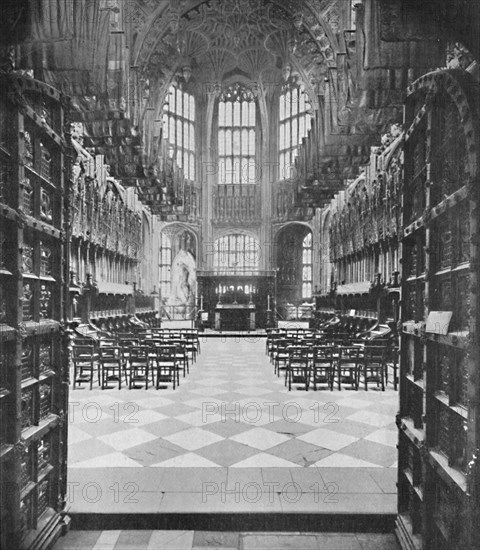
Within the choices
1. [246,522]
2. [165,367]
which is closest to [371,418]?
[246,522]

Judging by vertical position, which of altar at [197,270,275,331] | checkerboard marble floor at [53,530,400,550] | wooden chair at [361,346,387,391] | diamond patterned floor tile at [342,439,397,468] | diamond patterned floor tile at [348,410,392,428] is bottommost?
checkerboard marble floor at [53,530,400,550]

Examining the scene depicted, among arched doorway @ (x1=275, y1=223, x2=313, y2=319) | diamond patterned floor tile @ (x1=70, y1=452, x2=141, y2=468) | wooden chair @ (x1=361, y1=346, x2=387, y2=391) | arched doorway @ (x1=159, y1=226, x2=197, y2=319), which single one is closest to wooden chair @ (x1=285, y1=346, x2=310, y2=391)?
wooden chair @ (x1=361, y1=346, x2=387, y2=391)

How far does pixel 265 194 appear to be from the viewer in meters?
29.8

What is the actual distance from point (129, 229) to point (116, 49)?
10.4 m

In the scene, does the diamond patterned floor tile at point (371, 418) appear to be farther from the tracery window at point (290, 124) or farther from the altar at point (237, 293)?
the tracery window at point (290, 124)

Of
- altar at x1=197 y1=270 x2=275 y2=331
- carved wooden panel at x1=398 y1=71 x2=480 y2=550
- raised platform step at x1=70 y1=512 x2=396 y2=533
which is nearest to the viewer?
carved wooden panel at x1=398 y1=71 x2=480 y2=550

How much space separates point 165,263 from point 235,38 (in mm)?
14771

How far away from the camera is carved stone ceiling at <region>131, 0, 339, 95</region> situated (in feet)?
63.6

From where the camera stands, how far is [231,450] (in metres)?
4.53

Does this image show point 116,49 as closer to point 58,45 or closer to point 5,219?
point 58,45

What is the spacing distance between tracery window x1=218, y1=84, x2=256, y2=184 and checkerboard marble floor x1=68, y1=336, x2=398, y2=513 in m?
24.8

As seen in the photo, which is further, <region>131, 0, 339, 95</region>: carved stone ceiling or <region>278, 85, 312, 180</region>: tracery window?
<region>278, 85, 312, 180</region>: tracery window

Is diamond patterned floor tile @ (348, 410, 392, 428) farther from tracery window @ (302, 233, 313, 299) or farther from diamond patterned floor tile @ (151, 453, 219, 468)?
tracery window @ (302, 233, 313, 299)

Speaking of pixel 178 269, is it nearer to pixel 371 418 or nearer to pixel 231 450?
pixel 371 418
